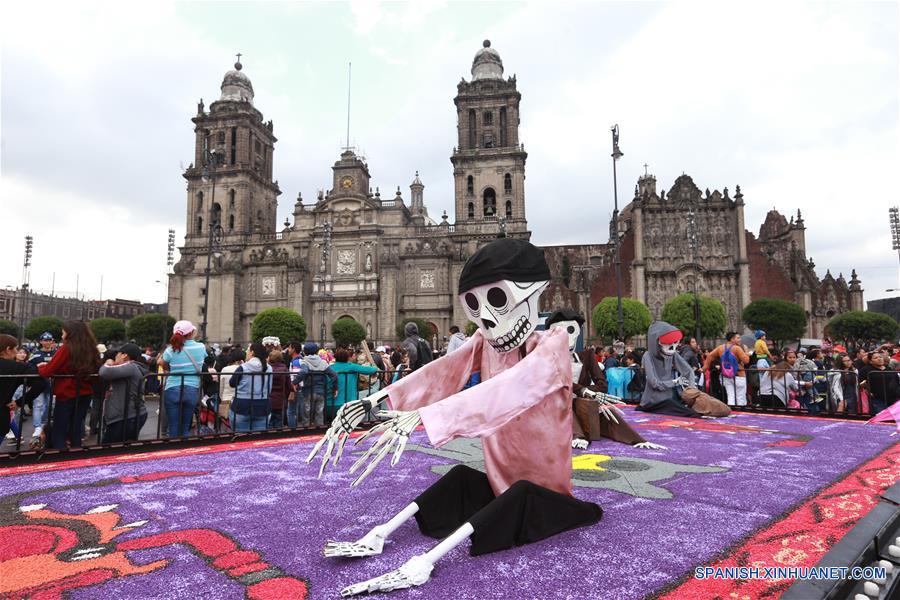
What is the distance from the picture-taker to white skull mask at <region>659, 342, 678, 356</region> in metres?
8.38

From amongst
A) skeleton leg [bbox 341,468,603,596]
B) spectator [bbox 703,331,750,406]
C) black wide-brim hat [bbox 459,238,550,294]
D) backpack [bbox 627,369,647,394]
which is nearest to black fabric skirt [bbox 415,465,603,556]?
skeleton leg [bbox 341,468,603,596]

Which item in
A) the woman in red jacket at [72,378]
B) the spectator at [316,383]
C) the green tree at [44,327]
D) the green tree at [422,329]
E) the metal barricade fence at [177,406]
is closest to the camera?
the woman in red jacket at [72,378]

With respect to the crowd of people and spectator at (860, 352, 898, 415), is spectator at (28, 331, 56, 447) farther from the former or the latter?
spectator at (860, 352, 898, 415)

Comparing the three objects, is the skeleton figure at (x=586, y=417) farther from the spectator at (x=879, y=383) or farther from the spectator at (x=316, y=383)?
the spectator at (x=879, y=383)

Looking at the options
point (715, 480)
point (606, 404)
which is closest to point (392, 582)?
point (606, 404)

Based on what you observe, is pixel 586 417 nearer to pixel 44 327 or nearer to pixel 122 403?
pixel 122 403

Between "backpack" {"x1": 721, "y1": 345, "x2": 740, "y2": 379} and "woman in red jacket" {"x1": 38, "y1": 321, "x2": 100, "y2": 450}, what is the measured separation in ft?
36.6

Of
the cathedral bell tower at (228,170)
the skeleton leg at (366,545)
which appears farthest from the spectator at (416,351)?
the cathedral bell tower at (228,170)

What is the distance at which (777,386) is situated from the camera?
10406 mm

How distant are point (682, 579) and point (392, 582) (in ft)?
4.62

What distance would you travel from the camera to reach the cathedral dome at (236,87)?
4988 centimetres

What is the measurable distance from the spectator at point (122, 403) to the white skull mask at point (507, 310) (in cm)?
504

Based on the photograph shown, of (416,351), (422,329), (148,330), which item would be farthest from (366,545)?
(148,330)

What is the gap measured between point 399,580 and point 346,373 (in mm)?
6343
